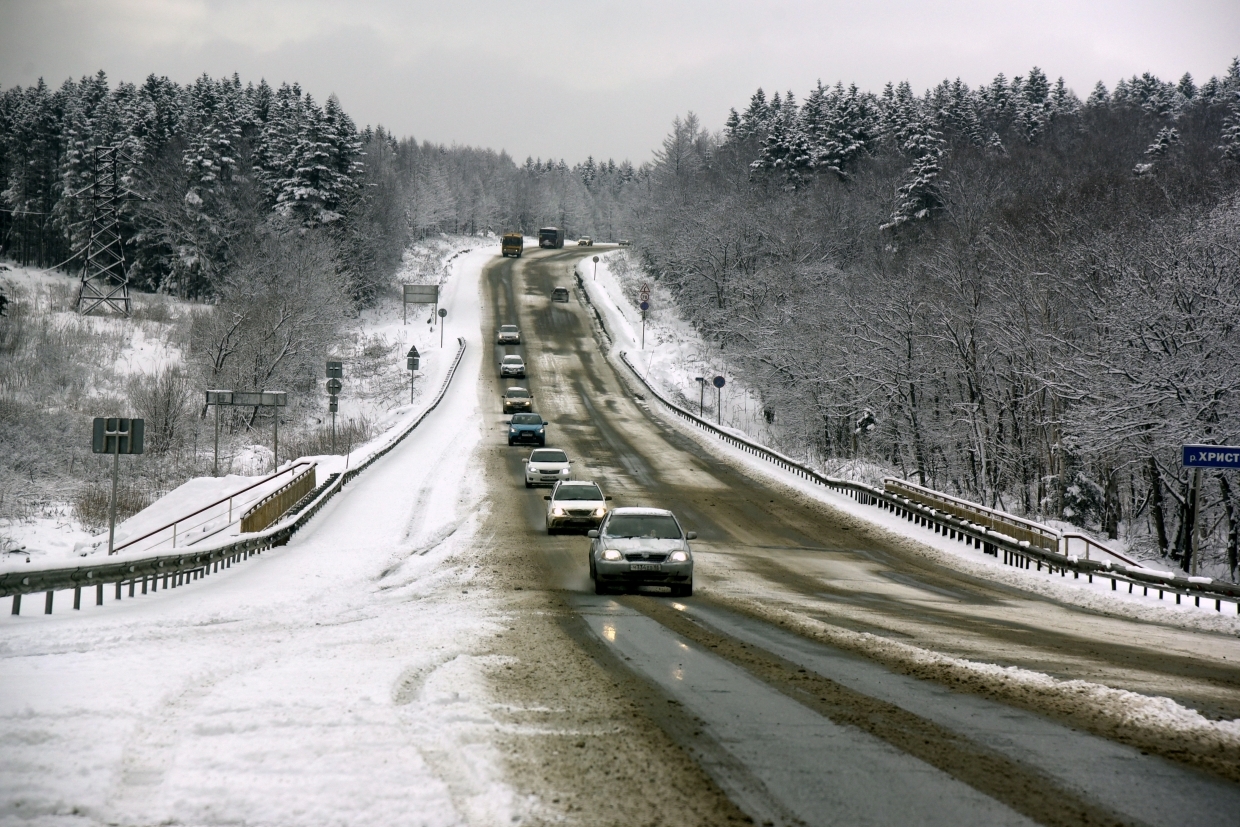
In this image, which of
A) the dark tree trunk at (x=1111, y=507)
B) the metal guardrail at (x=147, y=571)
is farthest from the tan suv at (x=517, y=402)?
the dark tree trunk at (x=1111, y=507)

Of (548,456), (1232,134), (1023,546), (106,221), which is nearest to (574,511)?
(548,456)

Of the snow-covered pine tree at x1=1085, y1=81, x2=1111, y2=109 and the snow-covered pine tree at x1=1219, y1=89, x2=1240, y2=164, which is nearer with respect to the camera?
the snow-covered pine tree at x1=1219, y1=89, x2=1240, y2=164

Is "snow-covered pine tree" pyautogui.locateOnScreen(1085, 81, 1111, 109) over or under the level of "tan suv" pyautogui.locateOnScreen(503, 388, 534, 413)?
over

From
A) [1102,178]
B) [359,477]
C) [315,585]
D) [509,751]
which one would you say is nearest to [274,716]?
[509,751]

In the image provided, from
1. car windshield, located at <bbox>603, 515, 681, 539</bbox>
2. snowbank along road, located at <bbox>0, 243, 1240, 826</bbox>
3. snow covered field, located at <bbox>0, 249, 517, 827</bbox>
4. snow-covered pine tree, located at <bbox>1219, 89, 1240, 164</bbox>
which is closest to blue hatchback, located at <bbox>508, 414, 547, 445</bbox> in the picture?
snowbank along road, located at <bbox>0, 243, 1240, 826</bbox>

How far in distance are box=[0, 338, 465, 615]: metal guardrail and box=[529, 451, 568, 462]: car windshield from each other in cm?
778

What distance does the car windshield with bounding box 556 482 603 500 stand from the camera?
82.0ft

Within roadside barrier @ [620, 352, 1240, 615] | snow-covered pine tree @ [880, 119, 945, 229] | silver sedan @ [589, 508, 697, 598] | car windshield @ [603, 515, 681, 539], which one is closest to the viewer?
silver sedan @ [589, 508, 697, 598]

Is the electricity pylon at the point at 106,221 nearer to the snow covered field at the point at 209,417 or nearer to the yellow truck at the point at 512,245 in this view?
the snow covered field at the point at 209,417

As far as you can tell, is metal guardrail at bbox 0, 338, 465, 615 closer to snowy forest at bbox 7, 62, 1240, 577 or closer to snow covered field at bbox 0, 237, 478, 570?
snow covered field at bbox 0, 237, 478, 570

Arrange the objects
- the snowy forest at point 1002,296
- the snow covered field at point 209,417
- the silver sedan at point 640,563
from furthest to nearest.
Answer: the snowy forest at point 1002,296, the snow covered field at point 209,417, the silver sedan at point 640,563

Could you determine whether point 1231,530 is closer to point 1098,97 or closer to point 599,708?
point 599,708

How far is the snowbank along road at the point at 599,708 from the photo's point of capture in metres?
5.90

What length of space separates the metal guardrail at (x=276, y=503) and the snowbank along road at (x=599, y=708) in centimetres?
313
